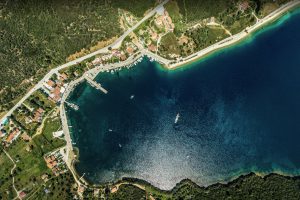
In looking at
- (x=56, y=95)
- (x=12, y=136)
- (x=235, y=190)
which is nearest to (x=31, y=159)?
(x=12, y=136)

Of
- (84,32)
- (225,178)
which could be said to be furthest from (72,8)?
(225,178)

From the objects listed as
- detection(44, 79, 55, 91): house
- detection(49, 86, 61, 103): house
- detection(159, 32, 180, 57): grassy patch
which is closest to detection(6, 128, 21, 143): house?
detection(49, 86, 61, 103): house

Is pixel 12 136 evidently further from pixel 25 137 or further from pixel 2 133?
pixel 25 137

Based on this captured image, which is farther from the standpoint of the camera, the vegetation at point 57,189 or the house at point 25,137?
the house at point 25,137

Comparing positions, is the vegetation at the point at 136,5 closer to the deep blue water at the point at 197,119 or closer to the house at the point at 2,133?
the deep blue water at the point at 197,119

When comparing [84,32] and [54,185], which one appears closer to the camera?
[54,185]

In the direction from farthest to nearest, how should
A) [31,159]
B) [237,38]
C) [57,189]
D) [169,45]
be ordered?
[237,38], [169,45], [31,159], [57,189]

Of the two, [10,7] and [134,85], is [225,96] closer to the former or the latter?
[134,85]

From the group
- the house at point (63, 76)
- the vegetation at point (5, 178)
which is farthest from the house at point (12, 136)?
the house at point (63, 76)
